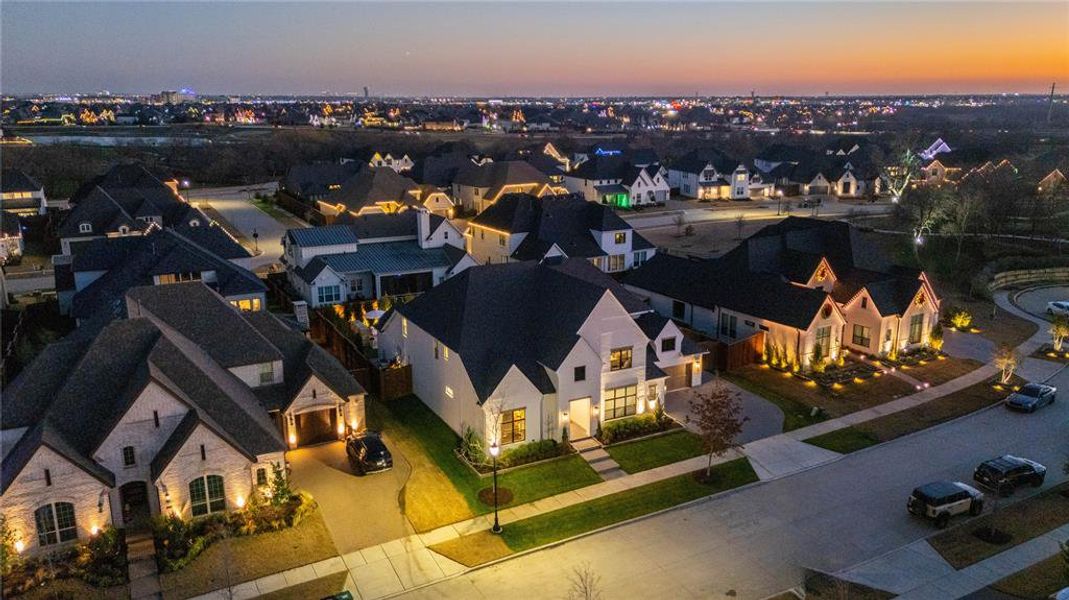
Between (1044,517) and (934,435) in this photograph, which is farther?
(934,435)

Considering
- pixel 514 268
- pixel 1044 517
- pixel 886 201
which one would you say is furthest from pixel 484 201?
pixel 1044 517

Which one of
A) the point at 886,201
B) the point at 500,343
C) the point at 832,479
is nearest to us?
the point at 832,479

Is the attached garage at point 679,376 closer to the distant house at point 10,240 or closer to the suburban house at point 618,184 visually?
the distant house at point 10,240

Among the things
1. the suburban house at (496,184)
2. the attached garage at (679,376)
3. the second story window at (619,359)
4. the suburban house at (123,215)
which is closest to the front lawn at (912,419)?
the attached garage at (679,376)

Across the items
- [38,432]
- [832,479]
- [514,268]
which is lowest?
[832,479]

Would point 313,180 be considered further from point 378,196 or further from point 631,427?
point 631,427

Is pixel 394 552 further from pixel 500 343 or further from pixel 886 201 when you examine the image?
pixel 886 201
